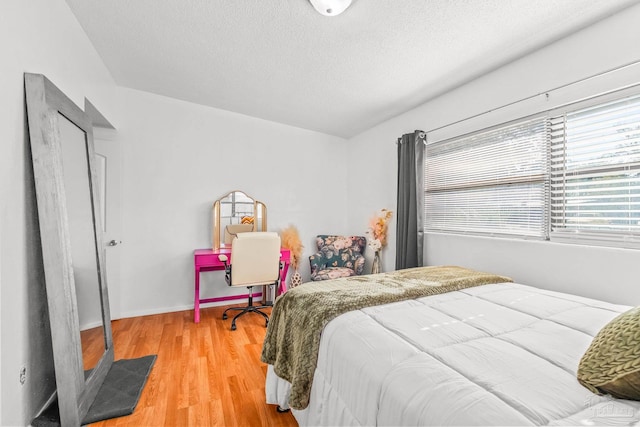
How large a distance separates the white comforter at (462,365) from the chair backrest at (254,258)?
4.89 feet

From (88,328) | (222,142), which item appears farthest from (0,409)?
(222,142)

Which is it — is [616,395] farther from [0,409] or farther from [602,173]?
[0,409]

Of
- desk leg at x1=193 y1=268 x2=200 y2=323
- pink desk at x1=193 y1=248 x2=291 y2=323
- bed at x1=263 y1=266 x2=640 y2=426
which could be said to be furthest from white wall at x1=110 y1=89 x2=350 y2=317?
bed at x1=263 y1=266 x2=640 y2=426

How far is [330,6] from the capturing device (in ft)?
5.81

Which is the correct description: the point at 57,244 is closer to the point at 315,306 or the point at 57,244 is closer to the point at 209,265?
the point at 315,306

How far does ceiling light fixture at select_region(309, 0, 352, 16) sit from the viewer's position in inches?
68.5

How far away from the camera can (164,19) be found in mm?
2025

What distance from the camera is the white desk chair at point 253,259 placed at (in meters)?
2.90

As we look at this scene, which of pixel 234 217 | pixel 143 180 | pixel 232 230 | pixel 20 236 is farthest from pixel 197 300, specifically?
pixel 20 236

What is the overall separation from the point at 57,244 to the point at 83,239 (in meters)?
0.47

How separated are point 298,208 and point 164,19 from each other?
2.59 metres

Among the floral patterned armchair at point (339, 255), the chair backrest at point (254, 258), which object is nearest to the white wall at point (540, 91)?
the floral patterned armchair at point (339, 255)

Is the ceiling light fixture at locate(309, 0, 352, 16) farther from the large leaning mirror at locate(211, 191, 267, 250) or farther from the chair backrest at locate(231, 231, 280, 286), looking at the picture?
the large leaning mirror at locate(211, 191, 267, 250)

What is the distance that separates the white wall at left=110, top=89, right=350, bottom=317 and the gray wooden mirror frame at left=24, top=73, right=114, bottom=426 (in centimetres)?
171
